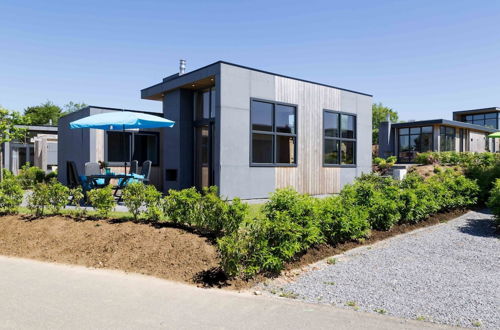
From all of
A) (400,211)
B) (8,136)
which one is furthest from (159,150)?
(400,211)

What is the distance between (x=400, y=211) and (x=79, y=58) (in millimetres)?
16175

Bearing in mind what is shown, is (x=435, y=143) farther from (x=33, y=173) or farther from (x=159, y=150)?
(x=33, y=173)

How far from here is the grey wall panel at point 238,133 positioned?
9320 millimetres

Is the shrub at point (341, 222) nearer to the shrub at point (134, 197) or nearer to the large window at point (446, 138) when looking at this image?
the shrub at point (134, 197)

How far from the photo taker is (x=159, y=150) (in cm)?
1366

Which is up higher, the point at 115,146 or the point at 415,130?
the point at 415,130

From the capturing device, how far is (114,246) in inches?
181

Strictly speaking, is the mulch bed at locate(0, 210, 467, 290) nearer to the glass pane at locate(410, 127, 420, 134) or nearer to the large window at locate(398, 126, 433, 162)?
the large window at locate(398, 126, 433, 162)

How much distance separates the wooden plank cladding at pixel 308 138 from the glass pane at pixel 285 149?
21cm

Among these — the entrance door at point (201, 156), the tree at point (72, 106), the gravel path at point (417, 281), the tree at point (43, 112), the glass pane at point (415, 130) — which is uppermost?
the tree at point (72, 106)

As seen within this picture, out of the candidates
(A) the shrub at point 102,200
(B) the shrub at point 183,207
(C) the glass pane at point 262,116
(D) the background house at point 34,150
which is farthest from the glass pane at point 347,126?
(D) the background house at point 34,150

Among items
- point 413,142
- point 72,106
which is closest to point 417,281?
point 413,142

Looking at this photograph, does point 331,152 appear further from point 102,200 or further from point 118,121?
point 102,200

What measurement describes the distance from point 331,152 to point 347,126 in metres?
1.34
